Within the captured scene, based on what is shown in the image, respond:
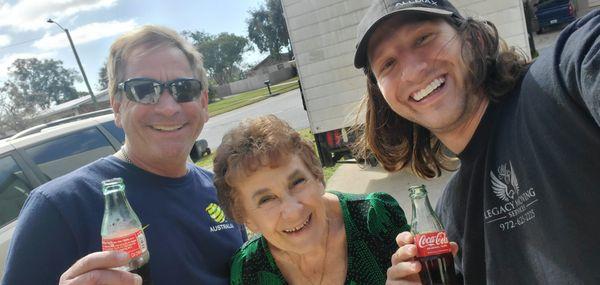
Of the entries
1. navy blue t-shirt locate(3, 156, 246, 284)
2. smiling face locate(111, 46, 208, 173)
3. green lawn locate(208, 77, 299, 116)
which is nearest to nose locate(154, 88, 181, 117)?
smiling face locate(111, 46, 208, 173)

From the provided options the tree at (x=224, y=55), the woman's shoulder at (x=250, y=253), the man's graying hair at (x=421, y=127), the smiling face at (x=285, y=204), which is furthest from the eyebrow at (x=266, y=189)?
the tree at (x=224, y=55)

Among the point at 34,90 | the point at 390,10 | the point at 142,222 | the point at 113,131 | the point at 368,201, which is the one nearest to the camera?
the point at 390,10

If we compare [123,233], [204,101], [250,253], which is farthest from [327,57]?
[123,233]

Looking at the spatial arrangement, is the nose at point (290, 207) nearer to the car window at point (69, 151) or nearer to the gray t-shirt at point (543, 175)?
the gray t-shirt at point (543, 175)

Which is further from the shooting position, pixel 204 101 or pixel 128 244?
pixel 204 101

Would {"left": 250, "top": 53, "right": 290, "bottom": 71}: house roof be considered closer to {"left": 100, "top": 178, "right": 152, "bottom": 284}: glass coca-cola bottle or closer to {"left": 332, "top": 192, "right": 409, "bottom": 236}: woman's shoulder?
{"left": 332, "top": 192, "right": 409, "bottom": 236}: woman's shoulder

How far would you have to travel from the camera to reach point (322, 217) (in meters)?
2.17

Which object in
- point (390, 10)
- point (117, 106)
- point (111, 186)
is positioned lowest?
point (111, 186)

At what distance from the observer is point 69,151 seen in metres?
4.93

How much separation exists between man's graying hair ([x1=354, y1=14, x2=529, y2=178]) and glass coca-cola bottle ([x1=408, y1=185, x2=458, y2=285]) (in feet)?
1.59

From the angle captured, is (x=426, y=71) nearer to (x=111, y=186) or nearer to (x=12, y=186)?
(x=111, y=186)

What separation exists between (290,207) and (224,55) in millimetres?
84825

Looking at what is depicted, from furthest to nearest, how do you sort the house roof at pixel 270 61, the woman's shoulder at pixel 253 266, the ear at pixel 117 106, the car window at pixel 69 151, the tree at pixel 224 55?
1. the tree at pixel 224 55
2. the house roof at pixel 270 61
3. the car window at pixel 69 151
4. the ear at pixel 117 106
5. the woman's shoulder at pixel 253 266

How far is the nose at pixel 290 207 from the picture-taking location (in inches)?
79.8
